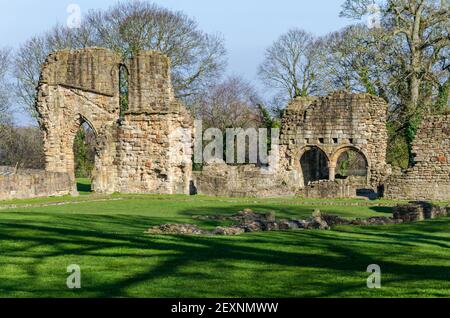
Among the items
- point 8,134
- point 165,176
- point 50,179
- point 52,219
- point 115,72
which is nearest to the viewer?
point 52,219

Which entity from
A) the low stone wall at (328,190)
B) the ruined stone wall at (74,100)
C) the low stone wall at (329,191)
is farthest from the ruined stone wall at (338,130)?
the ruined stone wall at (74,100)

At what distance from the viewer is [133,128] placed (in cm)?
3406

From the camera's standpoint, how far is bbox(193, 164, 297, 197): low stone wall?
113ft

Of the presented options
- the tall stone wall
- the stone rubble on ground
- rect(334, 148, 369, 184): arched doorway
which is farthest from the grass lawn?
rect(334, 148, 369, 184): arched doorway

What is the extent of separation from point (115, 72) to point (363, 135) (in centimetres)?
1079

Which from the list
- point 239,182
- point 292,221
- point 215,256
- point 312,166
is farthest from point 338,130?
point 215,256

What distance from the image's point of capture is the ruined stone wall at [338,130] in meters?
37.7

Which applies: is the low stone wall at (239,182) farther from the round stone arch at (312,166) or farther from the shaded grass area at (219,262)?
the shaded grass area at (219,262)

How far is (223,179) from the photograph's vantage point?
34562mm

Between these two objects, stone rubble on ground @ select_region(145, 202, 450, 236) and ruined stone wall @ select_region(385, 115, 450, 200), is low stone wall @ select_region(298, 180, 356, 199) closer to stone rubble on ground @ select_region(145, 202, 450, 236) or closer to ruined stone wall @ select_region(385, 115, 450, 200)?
ruined stone wall @ select_region(385, 115, 450, 200)

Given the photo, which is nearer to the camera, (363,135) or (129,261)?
(129,261)

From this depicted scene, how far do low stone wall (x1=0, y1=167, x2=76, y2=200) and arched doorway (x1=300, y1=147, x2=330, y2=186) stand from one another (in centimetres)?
1299
